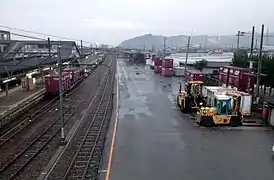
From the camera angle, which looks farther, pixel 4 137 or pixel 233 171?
pixel 4 137

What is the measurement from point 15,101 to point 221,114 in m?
16.0

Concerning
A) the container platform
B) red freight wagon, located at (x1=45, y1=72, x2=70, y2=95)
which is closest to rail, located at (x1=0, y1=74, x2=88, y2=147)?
the container platform

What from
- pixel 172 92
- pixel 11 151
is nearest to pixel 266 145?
pixel 11 151

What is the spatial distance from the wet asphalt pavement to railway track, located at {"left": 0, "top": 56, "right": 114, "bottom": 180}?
142 inches

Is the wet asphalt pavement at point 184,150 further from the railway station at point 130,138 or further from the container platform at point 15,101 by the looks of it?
the container platform at point 15,101

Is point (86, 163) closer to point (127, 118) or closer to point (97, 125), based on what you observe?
point (97, 125)

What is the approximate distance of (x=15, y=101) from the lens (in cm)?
2519

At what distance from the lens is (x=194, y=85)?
2655 centimetres

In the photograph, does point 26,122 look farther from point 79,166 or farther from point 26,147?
point 79,166

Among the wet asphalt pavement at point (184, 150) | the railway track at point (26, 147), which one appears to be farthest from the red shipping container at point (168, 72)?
the railway track at point (26, 147)

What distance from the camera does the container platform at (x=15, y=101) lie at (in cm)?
2009

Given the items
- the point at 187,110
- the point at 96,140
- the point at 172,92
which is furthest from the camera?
the point at 172,92

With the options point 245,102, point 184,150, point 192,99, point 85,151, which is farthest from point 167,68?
point 85,151

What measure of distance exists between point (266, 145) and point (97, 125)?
9.66 meters
